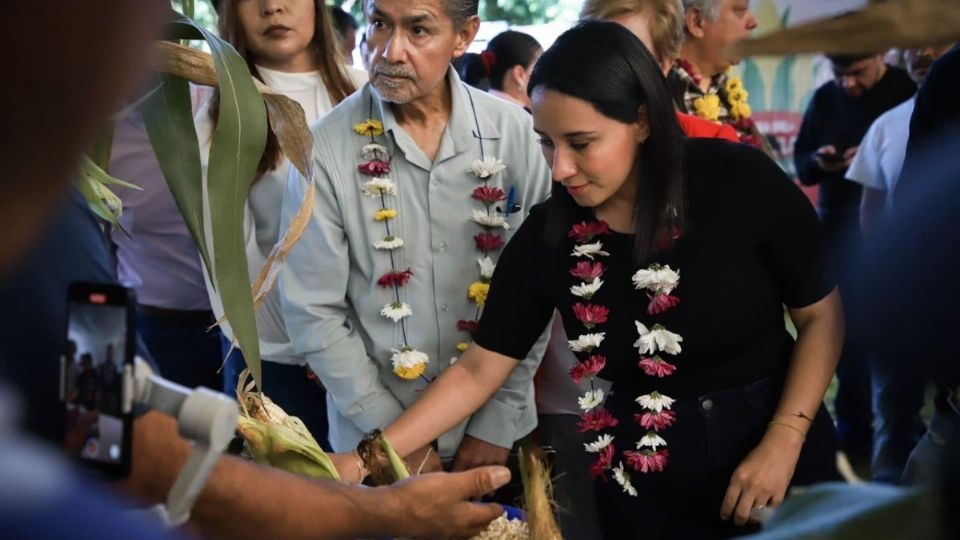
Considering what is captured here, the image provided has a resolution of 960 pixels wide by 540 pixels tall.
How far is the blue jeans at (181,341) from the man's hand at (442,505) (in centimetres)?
145

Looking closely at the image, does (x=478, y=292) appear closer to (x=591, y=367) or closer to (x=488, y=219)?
(x=488, y=219)

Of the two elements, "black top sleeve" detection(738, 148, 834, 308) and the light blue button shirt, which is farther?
the light blue button shirt

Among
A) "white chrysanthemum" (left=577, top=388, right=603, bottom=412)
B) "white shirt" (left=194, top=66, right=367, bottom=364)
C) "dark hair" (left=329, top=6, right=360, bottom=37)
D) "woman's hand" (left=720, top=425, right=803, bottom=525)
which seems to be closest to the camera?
"woman's hand" (left=720, top=425, right=803, bottom=525)

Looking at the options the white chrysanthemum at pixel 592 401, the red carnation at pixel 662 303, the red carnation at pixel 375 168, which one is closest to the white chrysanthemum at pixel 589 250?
the red carnation at pixel 662 303

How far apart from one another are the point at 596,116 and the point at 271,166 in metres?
0.79

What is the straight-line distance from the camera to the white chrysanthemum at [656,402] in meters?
1.83

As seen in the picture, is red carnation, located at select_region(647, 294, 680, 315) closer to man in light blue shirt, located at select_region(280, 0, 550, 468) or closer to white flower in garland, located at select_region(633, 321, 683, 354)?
white flower in garland, located at select_region(633, 321, 683, 354)

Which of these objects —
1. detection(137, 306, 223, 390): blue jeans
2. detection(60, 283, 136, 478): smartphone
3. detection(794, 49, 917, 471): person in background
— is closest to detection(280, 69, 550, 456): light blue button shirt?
detection(137, 306, 223, 390): blue jeans

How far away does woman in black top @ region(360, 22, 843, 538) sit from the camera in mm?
1823

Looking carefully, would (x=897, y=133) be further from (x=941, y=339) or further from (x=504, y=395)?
(x=941, y=339)

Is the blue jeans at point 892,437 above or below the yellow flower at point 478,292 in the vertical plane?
below

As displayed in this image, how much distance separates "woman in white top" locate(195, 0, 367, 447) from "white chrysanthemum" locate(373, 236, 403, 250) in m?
0.31

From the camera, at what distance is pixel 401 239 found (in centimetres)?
215

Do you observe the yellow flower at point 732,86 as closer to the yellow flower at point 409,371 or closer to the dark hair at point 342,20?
the yellow flower at point 409,371
